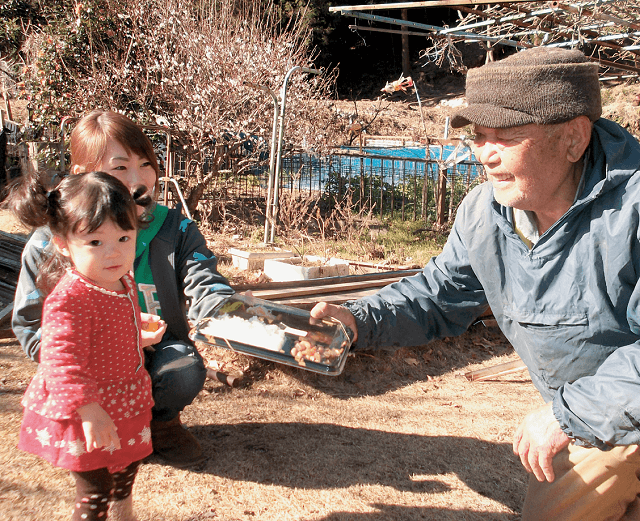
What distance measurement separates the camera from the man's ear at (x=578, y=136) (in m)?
A: 1.76

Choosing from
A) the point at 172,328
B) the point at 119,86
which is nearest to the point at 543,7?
the point at 172,328

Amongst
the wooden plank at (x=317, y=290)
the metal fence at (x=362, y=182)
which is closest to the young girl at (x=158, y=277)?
the wooden plank at (x=317, y=290)

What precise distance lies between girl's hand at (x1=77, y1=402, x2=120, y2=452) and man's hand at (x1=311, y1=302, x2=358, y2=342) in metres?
0.82

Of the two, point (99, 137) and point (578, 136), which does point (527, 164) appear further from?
point (99, 137)

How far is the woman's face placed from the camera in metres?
2.34

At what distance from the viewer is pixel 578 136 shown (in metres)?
1.78

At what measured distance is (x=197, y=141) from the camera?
932 cm

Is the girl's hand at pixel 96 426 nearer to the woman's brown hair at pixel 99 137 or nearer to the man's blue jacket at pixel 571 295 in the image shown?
the man's blue jacket at pixel 571 295

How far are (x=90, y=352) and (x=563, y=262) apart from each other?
157 centimetres

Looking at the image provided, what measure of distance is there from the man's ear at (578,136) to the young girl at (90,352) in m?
1.45

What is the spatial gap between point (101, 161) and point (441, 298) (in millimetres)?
1523

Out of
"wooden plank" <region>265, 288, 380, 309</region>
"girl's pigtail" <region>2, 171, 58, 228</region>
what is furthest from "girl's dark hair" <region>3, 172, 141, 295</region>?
"wooden plank" <region>265, 288, 380, 309</region>

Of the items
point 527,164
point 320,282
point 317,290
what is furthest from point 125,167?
point 320,282

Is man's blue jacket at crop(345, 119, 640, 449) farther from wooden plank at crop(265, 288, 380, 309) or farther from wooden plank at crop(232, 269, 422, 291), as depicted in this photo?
wooden plank at crop(232, 269, 422, 291)
